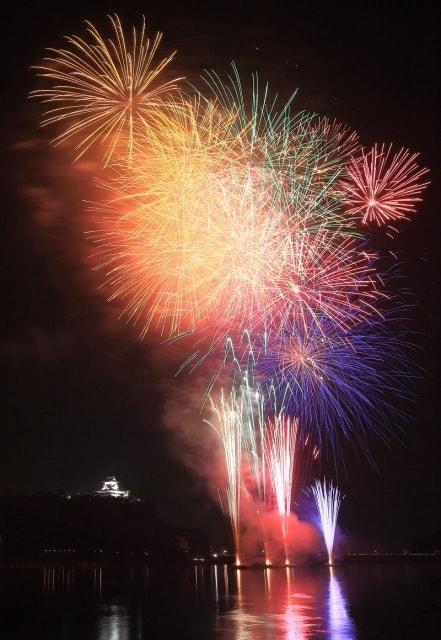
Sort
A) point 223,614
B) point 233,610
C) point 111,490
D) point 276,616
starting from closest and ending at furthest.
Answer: point 276,616
point 223,614
point 233,610
point 111,490

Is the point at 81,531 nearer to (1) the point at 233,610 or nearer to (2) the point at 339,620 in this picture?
(1) the point at 233,610

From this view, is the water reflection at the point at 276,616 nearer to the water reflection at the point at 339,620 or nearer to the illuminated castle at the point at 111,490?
the water reflection at the point at 339,620

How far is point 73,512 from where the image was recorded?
83.6 meters

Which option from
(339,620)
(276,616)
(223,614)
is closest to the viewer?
(339,620)

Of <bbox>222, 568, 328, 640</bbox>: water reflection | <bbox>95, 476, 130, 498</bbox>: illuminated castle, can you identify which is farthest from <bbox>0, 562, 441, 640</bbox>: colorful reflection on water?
<bbox>95, 476, 130, 498</bbox>: illuminated castle

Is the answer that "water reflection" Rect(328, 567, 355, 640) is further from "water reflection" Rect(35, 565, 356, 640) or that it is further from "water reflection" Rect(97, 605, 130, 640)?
"water reflection" Rect(97, 605, 130, 640)

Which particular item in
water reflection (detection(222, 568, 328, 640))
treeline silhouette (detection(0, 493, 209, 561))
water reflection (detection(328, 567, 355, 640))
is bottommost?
water reflection (detection(328, 567, 355, 640))

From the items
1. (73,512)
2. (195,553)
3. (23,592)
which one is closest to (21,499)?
(73,512)

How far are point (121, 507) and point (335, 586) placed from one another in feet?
228

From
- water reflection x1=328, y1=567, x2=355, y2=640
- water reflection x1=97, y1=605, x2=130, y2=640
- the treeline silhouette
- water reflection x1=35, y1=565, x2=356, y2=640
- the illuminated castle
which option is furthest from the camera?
the illuminated castle

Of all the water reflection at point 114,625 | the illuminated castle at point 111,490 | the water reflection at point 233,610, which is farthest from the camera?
the illuminated castle at point 111,490

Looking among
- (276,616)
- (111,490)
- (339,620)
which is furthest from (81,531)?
(339,620)

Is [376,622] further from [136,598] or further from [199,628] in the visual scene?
[136,598]

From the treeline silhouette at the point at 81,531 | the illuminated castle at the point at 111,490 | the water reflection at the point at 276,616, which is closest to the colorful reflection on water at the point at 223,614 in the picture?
the water reflection at the point at 276,616
